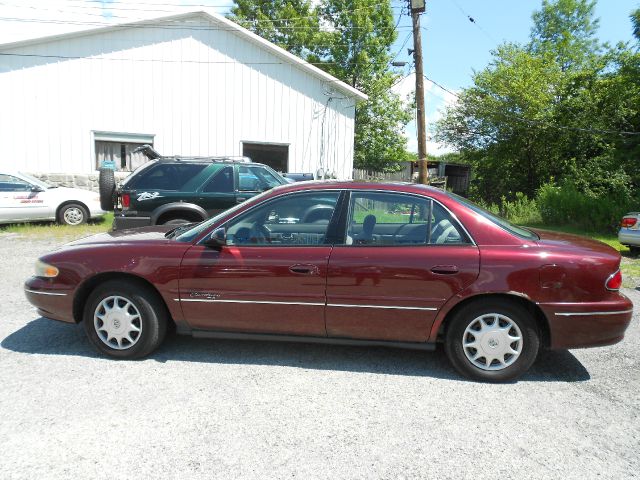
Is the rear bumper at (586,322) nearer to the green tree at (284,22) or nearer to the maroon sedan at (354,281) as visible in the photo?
the maroon sedan at (354,281)

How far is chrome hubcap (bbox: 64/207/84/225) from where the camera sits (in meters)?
12.0

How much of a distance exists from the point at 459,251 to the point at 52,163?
14815 millimetres

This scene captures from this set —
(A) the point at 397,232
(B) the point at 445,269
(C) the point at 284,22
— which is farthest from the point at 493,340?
(C) the point at 284,22

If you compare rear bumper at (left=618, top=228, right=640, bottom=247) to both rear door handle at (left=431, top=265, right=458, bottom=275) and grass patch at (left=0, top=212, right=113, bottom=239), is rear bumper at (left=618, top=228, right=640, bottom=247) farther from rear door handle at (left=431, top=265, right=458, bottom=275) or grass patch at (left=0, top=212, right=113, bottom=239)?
grass patch at (left=0, top=212, right=113, bottom=239)

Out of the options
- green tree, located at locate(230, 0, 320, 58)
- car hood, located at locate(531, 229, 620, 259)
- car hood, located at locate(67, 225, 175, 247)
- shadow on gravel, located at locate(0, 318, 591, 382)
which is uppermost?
green tree, located at locate(230, 0, 320, 58)

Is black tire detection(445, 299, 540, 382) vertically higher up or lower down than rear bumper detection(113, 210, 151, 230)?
lower down

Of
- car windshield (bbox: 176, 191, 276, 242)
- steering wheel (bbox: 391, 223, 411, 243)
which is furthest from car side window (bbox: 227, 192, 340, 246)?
steering wheel (bbox: 391, 223, 411, 243)

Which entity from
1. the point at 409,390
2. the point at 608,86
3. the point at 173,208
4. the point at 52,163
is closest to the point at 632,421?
the point at 409,390

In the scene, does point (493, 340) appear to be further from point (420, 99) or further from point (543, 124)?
point (543, 124)

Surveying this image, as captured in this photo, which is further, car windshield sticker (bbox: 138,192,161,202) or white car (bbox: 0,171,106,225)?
white car (bbox: 0,171,106,225)

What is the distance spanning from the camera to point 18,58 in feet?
46.8

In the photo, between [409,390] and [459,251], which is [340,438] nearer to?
[409,390]

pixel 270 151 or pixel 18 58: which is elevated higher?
pixel 18 58

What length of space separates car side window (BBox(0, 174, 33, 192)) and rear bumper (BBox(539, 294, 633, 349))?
1210 centimetres
